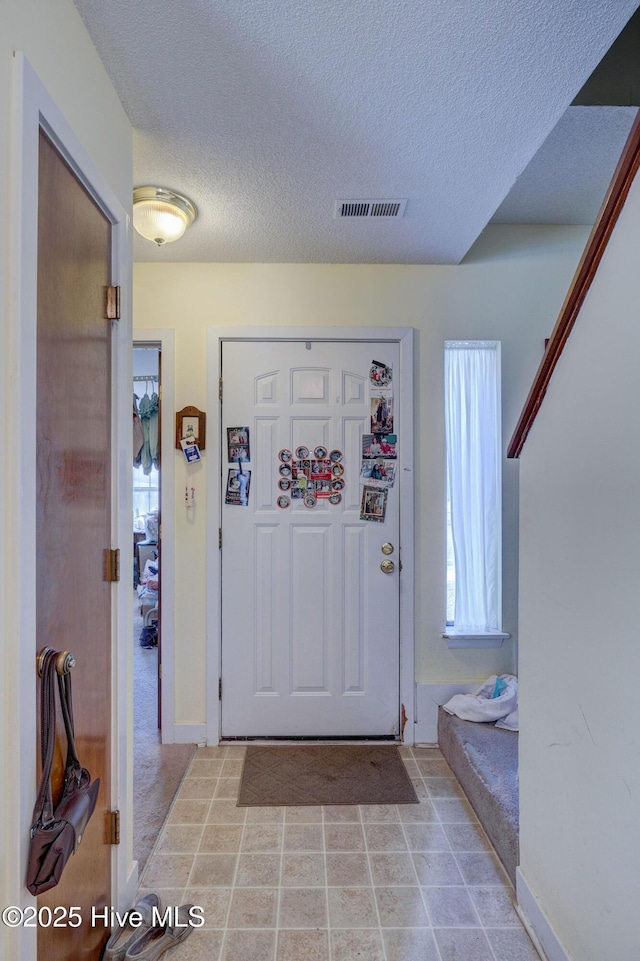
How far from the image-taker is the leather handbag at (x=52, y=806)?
968mm

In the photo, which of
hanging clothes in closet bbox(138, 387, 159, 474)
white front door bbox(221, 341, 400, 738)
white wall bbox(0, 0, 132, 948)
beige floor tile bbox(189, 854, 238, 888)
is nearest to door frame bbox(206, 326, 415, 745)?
white front door bbox(221, 341, 400, 738)

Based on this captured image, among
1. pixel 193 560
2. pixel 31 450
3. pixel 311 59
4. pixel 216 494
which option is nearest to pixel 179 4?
pixel 311 59

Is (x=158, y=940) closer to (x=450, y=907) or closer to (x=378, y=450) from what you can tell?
(x=450, y=907)

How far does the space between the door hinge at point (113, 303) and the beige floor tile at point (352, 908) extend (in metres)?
1.87

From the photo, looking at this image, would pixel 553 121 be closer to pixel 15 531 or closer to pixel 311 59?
pixel 311 59

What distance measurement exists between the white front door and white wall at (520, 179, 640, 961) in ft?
3.59

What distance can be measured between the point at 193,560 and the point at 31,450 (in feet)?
5.25

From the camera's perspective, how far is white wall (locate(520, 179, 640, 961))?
1.04 metres

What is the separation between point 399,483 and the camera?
8.40 ft

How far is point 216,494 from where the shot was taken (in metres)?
2.53

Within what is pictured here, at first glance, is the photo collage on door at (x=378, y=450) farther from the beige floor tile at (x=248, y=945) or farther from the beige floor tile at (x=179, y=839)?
the beige floor tile at (x=248, y=945)

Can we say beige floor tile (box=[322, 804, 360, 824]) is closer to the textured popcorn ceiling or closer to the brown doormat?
the brown doormat

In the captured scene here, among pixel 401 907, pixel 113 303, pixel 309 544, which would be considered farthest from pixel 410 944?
pixel 113 303

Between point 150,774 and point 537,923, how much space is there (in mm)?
1588
